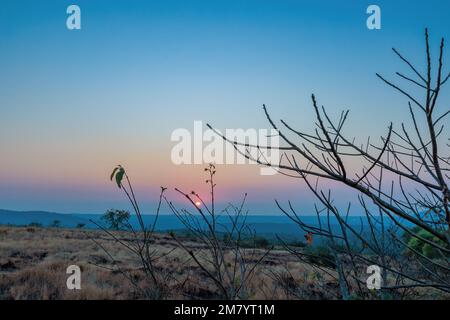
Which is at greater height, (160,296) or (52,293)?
(160,296)

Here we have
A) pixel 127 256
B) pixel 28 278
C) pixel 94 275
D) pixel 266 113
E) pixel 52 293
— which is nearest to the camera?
pixel 266 113

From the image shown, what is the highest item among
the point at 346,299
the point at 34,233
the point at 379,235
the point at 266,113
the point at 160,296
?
the point at 266,113

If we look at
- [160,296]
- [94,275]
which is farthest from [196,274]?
[160,296]

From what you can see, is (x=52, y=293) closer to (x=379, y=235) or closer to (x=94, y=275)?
(x=94, y=275)

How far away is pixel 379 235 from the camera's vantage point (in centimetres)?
227

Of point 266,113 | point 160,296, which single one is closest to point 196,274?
point 160,296

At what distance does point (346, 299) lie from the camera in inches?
65.3

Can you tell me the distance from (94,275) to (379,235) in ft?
37.7
